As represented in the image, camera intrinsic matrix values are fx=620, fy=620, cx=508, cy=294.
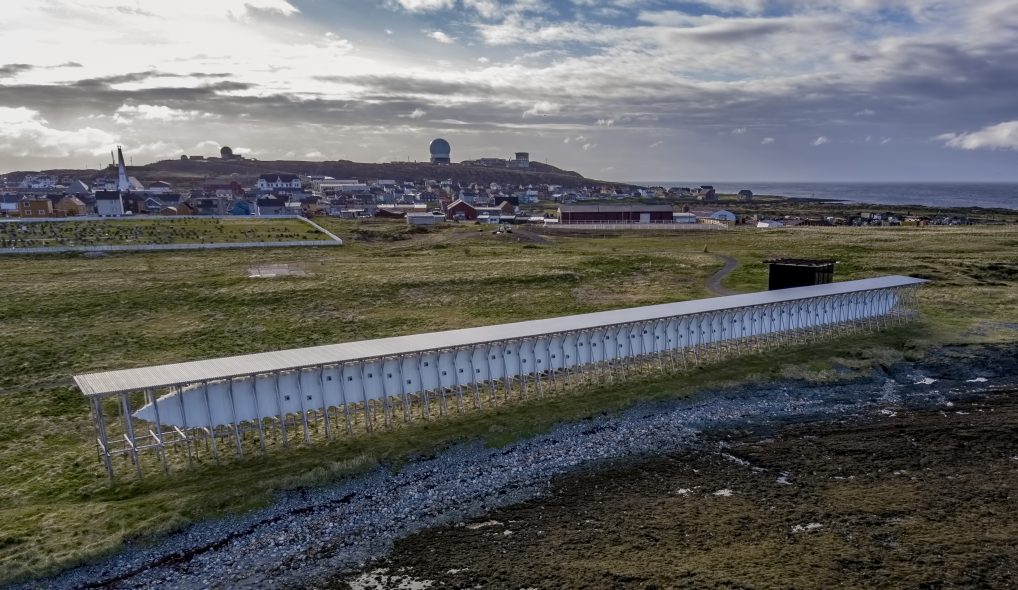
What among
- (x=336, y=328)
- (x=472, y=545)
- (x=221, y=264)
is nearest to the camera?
(x=472, y=545)

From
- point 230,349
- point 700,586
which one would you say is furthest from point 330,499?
point 230,349

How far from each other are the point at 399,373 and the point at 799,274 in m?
29.5

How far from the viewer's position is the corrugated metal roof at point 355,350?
21.3 metres

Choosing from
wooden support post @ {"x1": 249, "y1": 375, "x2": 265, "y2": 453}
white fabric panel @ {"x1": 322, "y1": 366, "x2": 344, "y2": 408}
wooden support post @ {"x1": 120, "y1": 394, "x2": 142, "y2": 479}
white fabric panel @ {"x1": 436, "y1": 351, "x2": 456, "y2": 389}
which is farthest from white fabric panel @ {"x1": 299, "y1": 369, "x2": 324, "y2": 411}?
wooden support post @ {"x1": 120, "y1": 394, "x2": 142, "y2": 479}

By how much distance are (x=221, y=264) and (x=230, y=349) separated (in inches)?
1272

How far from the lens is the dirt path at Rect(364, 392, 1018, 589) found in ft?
52.5

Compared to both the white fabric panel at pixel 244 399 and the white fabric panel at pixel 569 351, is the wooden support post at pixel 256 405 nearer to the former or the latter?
the white fabric panel at pixel 244 399

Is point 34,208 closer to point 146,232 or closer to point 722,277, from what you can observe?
point 146,232

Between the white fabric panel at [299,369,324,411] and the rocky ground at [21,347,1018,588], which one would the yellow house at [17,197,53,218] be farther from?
the rocky ground at [21,347,1018,588]

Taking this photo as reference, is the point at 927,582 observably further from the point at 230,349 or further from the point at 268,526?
the point at 230,349

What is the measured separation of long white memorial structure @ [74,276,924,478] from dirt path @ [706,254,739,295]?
1197 centimetres

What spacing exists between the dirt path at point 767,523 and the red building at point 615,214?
8829cm

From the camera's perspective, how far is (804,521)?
18.4 meters

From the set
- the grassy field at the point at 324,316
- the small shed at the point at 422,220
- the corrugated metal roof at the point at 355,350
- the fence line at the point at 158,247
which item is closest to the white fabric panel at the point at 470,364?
the corrugated metal roof at the point at 355,350
